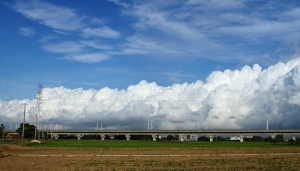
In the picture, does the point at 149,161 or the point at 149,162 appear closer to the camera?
the point at 149,162

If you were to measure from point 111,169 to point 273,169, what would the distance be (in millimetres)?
14793

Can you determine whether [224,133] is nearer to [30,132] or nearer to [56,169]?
[30,132]

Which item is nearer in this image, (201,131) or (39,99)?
(39,99)

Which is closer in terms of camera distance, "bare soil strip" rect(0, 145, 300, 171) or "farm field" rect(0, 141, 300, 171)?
"bare soil strip" rect(0, 145, 300, 171)

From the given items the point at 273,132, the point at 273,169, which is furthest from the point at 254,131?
the point at 273,169

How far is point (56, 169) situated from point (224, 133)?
172449 mm

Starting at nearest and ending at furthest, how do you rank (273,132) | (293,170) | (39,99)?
(293,170), (39,99), (273,132)

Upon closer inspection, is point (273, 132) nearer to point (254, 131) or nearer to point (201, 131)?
point (254, 131)

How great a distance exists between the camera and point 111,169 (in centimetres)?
3212

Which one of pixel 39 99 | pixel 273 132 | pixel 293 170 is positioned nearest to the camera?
pixel 293 170

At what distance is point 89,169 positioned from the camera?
106 feet

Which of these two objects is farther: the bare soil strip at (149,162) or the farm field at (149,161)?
the farm field at (149,161)

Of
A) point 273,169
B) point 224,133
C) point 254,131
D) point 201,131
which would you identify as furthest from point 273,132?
point 273,169

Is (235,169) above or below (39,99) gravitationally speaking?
below
